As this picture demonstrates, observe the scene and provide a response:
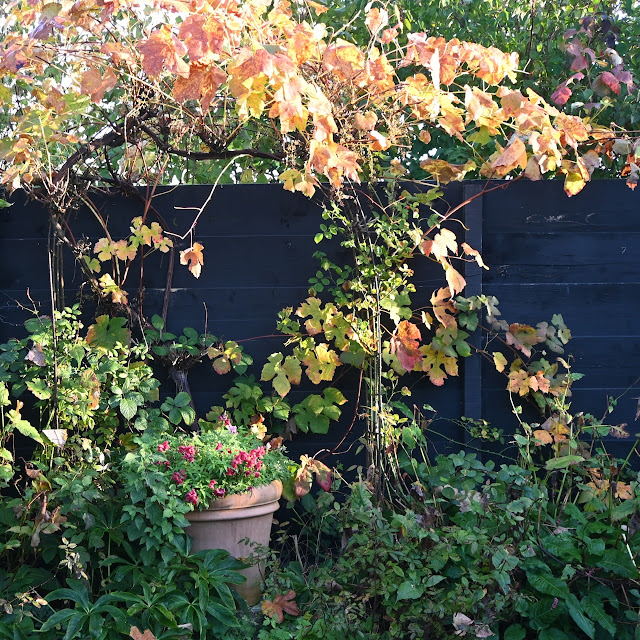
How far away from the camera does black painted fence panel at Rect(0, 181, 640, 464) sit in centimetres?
292

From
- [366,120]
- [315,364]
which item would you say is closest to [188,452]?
[315,364]

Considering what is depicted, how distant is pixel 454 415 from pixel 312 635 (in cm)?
106

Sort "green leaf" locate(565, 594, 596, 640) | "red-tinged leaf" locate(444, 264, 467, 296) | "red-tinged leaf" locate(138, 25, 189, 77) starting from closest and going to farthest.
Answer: "red-tinged leaf" locate(138, 25, 189, 77), "green leaf" locate(565, 594, 596, 640), "red-tinged leaf" locate(444, 264, 467, 296)

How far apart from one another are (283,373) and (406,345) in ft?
1.52

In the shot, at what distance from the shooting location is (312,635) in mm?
2227

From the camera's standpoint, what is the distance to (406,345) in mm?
2838

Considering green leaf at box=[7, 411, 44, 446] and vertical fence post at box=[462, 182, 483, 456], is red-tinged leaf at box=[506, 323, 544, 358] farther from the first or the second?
green leaf at box=[7, 411, 44, 446]

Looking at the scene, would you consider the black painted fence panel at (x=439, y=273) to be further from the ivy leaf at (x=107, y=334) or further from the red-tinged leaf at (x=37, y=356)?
the red-tinged leaf at (x=37, y=356)

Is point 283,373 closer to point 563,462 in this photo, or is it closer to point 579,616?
point 563,462

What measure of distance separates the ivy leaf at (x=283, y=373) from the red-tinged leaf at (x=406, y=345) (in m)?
0.36

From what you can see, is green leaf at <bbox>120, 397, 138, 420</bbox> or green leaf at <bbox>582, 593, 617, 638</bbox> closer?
green leaf at <bbox>582, 593, 617, 638</bbox>

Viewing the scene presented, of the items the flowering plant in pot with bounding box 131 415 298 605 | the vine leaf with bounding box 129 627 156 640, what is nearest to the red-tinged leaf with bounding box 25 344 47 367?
the flowering plant in pot with bounding box 131 415 298 605

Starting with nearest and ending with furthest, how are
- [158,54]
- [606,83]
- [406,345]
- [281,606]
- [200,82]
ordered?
[158,54]
[200,82]
[281,606]
[406,345]
[606,83]

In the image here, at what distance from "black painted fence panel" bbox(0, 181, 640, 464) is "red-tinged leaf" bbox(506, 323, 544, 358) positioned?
0.07 meters
